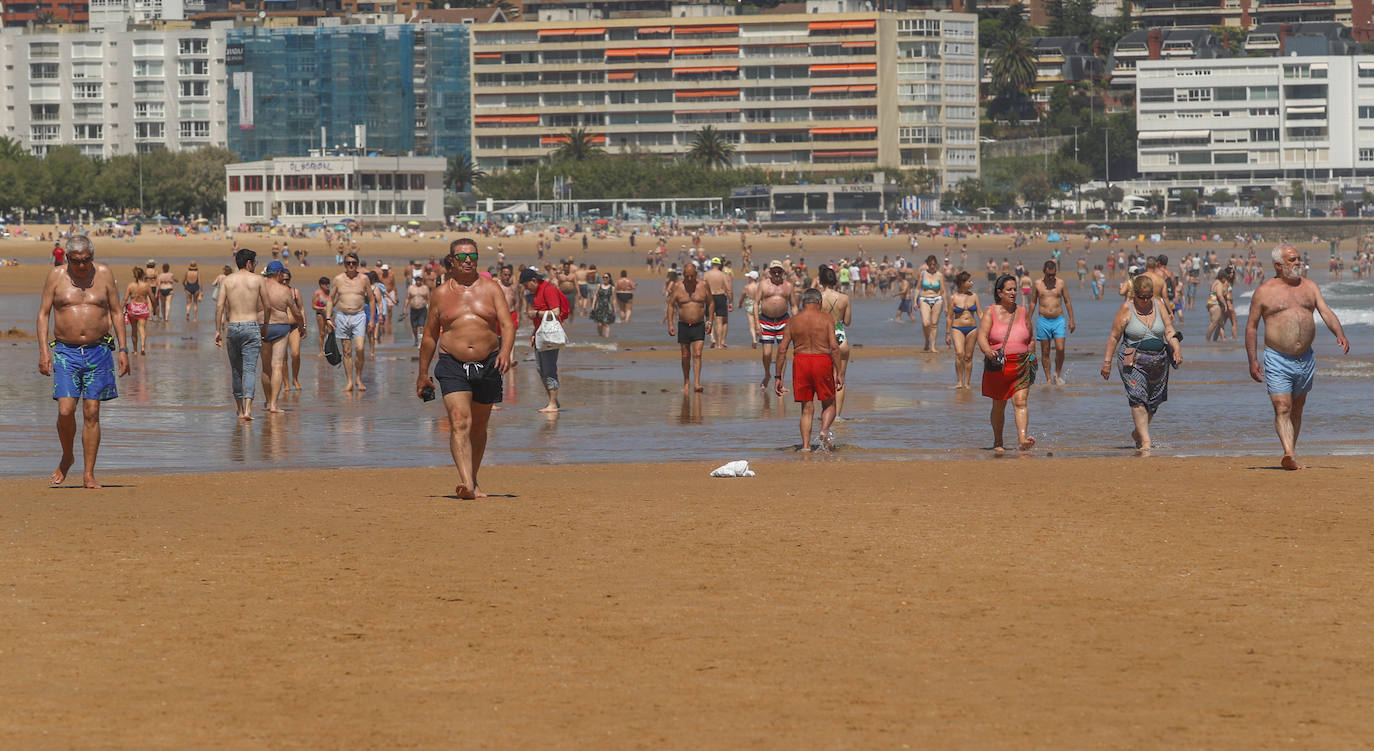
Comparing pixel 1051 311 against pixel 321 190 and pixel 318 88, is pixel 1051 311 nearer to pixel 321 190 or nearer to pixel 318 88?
pixel 321 190

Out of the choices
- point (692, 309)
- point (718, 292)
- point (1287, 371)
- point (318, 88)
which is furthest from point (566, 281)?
point (318, 88)

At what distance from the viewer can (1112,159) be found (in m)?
164

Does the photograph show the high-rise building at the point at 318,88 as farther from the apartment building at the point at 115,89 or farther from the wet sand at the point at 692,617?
the wet sand at the point at 692,617

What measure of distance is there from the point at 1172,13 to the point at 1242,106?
138 ft

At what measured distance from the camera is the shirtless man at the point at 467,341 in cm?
1086

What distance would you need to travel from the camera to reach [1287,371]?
12.5 meters

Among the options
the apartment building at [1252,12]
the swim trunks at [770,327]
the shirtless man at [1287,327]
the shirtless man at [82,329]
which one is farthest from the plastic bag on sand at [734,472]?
the apartment building at [1252,12]

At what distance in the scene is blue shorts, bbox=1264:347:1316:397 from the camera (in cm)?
1247

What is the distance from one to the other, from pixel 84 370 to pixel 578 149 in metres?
142

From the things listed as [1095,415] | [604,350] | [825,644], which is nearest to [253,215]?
[604,350]

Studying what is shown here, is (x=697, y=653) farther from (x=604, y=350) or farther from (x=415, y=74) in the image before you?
(x=415, y=74)

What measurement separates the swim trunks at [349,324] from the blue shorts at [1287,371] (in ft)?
37.5

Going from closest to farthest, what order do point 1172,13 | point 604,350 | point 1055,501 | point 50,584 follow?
point 50,584
point 1055,501
point 604,350
point 1172,13

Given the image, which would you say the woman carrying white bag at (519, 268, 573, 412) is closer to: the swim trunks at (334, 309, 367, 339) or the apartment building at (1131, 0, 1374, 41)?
the swim trunks at (334, 309, 367, 339)
